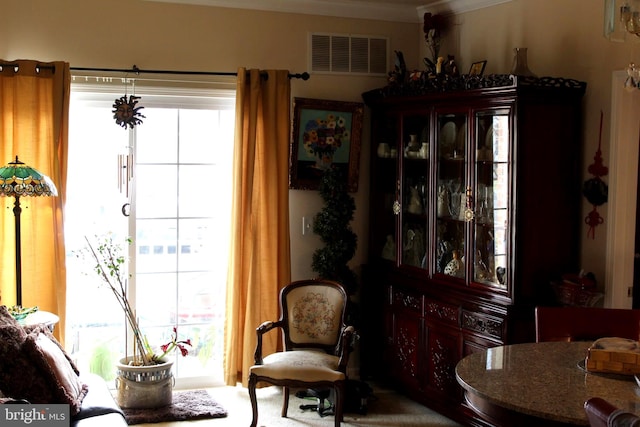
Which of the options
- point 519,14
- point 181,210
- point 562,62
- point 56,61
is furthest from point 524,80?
point 56,61

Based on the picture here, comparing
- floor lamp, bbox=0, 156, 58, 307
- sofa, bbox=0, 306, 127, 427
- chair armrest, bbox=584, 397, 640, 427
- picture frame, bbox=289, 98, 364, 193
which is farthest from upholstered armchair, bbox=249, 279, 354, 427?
chair armrest, bbox=584, 397, 640, 427

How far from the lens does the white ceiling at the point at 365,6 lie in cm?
512

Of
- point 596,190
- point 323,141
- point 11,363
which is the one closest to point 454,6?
point 323,141

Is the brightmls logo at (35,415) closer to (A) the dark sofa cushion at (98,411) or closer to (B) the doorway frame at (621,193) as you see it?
(A) the dark sofa cushion at (98,411)

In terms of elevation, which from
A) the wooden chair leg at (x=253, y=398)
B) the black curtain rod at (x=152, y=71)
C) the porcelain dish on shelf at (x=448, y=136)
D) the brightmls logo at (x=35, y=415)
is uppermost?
the black curtain rod at (x=152, y=71)

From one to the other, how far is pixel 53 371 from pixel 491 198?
255 centimetres

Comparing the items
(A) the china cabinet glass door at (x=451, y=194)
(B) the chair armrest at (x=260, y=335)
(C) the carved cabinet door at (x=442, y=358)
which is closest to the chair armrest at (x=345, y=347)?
(B) the chair armrest at (x=260, y=335)

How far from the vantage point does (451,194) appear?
4664mm

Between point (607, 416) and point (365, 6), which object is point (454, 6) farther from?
point (607, 416)

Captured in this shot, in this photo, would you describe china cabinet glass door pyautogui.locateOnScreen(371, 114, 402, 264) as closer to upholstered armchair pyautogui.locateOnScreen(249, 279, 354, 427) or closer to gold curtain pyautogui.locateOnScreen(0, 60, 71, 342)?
upholstered armchair pyautogui.locateOnScreen(249, 279, 354, 427)

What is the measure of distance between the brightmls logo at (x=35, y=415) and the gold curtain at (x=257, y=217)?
1967mm

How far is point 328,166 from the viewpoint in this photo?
5387mm

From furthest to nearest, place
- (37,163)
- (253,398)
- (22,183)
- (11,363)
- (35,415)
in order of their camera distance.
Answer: (37,163)
(253,398)
(22,183)
(11,363)
(35,415)

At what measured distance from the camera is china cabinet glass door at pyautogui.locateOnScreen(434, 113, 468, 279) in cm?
455
